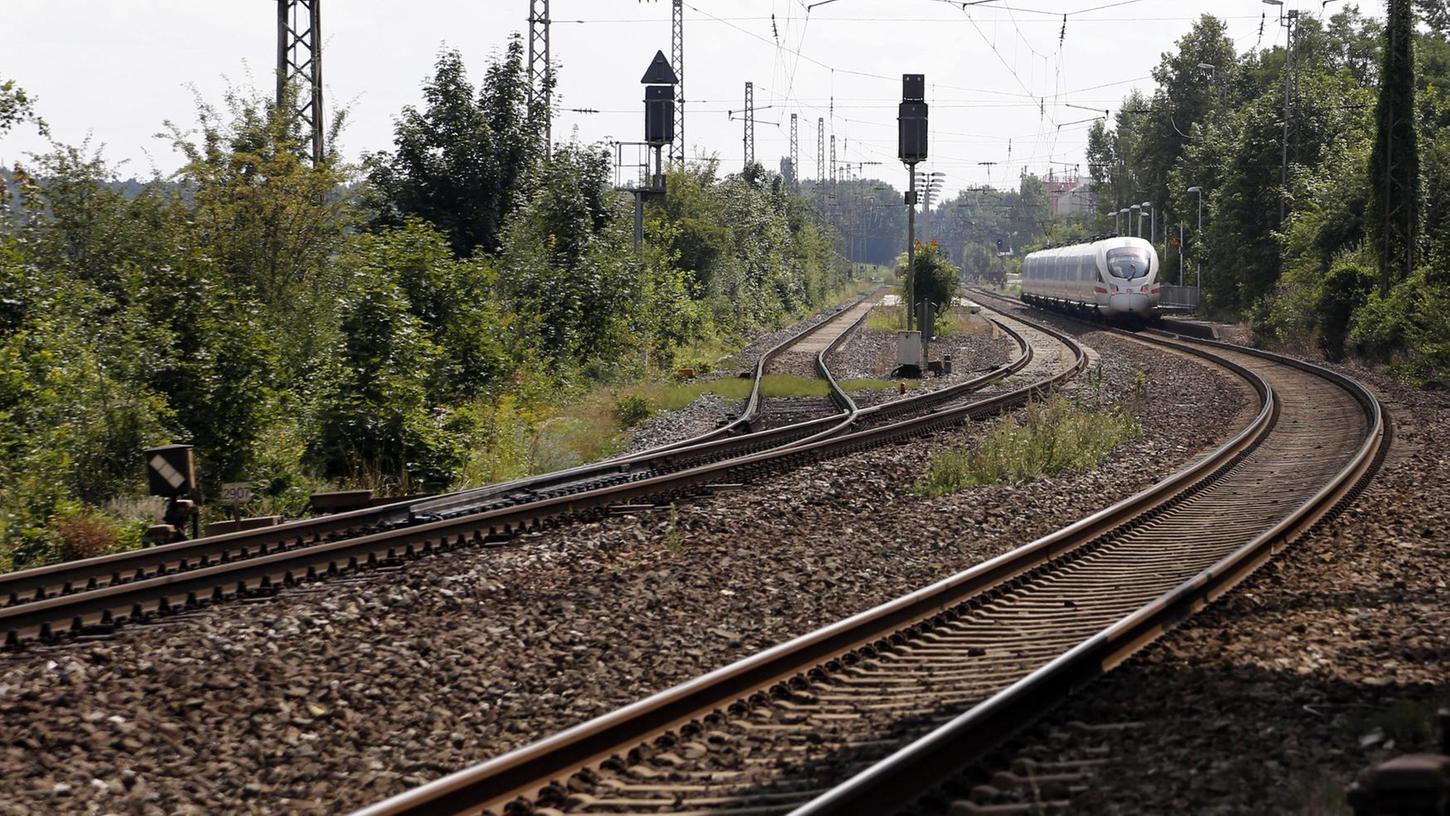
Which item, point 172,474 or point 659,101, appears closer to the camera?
point 172,474

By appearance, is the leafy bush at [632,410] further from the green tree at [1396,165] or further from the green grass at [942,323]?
the green grass at [942,323]

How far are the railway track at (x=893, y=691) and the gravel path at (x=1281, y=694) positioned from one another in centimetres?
22

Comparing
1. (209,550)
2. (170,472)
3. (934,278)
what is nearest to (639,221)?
(934,278)

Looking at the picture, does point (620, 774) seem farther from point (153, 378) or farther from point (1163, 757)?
point (153, 378)

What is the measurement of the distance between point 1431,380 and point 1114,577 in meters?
19.0

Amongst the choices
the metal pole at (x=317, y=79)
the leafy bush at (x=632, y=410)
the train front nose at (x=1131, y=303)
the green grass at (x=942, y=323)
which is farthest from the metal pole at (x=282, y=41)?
the train front nose at (x=1131, y=303)

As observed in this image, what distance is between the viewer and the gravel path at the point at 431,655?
5988 mm

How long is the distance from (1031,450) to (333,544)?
8634mm

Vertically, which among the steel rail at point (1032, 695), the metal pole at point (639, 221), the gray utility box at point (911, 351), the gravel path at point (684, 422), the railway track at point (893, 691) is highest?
the metal pole at point (639, 221)

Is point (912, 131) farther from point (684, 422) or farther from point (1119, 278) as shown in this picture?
point (1119, 278)

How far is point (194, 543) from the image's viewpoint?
9.88 metres

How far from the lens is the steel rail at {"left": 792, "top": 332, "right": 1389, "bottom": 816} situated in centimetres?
487

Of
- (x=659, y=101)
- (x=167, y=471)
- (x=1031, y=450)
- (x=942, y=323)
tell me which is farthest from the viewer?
(x=942, y=323)

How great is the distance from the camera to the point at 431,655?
25.1 ft
